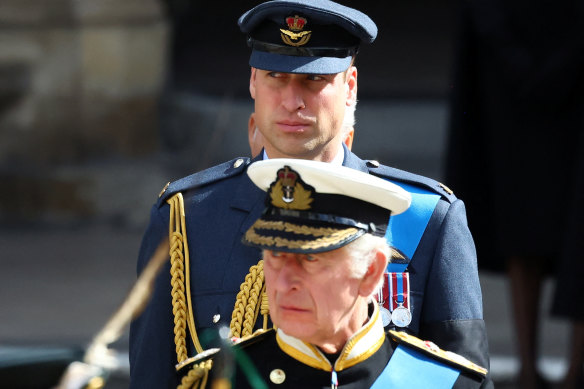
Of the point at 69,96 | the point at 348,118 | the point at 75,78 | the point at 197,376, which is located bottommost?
the point at 69,96

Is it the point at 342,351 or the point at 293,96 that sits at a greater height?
the point at 293,96

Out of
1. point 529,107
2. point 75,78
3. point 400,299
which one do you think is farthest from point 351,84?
point 75,78

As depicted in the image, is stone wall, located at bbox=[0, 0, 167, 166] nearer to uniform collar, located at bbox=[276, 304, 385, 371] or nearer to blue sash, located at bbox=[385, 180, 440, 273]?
blue sash, located at bbox=[385, 180, 440, 273]

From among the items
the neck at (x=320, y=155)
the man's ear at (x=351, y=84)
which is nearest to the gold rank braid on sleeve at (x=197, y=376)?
the neck at (x=320, y=155)

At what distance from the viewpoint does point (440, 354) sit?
3320 mm

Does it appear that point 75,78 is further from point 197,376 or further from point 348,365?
point 348,365

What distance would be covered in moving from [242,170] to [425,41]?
8672 millimetres

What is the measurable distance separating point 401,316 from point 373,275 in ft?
1.88

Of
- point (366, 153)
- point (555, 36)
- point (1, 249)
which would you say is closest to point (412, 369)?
point (555, 36)

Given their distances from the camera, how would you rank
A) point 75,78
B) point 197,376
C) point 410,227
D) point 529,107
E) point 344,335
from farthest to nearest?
point 75,78 → point 529,107 → point 410,227 → point 197,376 → point 344,335

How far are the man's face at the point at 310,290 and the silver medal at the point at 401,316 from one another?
1.90ft

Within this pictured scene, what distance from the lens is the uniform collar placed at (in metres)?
3.19

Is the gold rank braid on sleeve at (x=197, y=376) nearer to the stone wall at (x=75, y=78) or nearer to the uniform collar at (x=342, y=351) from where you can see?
the uniform collar at (x=342, y=351)

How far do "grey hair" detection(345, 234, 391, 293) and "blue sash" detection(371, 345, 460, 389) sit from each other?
0.22 metres
